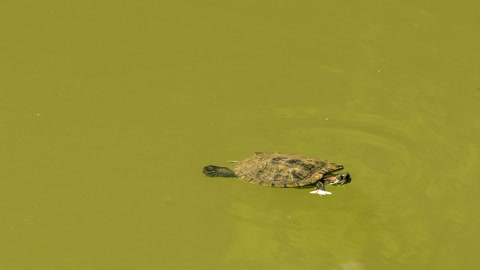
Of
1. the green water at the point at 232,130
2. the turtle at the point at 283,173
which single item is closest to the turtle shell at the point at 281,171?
the turtle at the point at 283,173

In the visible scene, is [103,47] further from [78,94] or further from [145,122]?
[145,122]

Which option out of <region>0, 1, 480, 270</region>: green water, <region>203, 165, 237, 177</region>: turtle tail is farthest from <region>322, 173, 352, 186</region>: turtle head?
<region>203, 165, 237, 177</region>: turtle tail

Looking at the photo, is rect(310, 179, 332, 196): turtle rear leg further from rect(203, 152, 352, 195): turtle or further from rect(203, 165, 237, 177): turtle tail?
rect(203, 165, 237, 177): turtle tail

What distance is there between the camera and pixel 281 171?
684 centimetres

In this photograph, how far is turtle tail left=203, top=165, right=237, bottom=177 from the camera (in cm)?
682

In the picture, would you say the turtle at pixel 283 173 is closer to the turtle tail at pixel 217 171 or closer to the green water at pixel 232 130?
the turtle tail at pixel 217 171

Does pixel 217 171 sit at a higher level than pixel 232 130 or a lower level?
lower

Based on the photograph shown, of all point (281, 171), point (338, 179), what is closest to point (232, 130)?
point (281, 171)

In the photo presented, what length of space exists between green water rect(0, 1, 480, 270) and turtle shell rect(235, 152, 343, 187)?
0.49 ft

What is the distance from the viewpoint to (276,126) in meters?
7.71

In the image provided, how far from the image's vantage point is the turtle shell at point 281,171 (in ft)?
22.4

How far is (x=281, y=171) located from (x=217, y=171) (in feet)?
2.04

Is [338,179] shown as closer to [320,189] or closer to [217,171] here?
[320,189]

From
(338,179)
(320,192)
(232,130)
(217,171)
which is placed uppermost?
(232,130)
